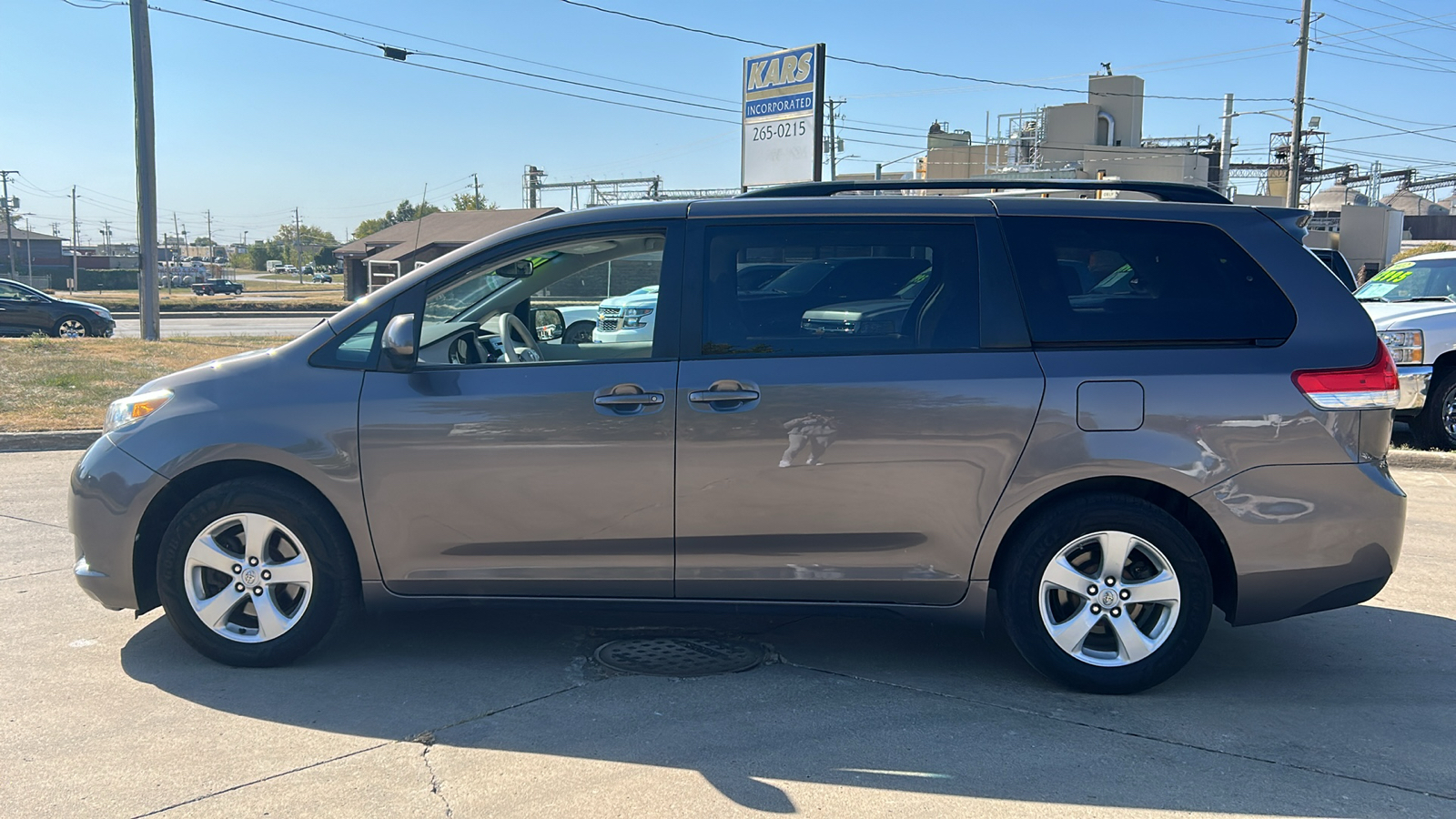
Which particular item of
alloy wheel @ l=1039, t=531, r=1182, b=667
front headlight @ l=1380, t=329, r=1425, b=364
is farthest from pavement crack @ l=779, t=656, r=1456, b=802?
front headlight @ l=1380, t=329, r=1425, b=364

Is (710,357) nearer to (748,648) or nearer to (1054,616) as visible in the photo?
(748,648)

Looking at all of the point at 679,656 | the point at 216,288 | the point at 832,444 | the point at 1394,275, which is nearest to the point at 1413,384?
the point at 1394,275

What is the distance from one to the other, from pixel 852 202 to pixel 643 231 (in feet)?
2.81

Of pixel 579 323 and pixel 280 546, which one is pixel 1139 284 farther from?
pixel 280 546

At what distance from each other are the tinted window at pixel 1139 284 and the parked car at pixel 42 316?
83.1 feet

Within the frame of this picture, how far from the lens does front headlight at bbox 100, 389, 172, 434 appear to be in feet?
14.5

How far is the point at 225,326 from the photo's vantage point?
110 feet

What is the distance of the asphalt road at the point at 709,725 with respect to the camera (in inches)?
132

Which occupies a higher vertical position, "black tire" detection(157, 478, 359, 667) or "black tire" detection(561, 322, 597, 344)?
"black tire" detection(561, 322, 597, 344)

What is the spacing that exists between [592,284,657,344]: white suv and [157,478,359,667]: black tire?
1320 mm

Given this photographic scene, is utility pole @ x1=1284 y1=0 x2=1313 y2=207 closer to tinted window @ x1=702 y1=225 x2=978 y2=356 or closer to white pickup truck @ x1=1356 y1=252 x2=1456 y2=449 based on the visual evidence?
white pickup truck @ x1=1356 y1=252 x2=1456 y2=449

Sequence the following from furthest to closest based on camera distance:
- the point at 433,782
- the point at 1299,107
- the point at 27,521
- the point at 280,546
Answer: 1. the point at 1299,107
2. the point at 27,521
3. the point at 280,546
4. the point at 433,782

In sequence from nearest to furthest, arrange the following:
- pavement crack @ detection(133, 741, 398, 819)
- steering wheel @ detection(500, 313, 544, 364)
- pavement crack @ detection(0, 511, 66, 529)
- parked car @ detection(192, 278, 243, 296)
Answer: pavement crack @ detection(133, 741, 398, 819) < steering wheel @ detection(500, 313, 544, 364) < pavement crack @ detection(0, 511, 66, 529) < parked car @ detection(192, 278, 243, 296)

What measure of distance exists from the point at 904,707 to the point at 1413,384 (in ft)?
24.5
